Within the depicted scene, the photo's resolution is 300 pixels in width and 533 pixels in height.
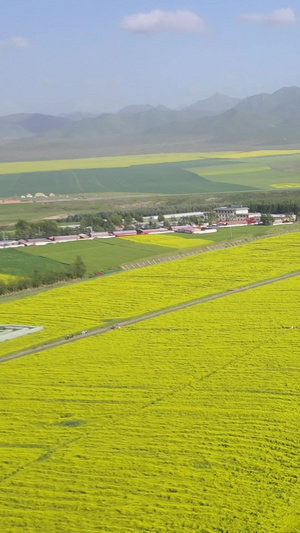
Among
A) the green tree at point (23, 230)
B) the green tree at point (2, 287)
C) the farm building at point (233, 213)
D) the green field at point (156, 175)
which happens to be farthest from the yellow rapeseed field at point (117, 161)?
the green tree at point (2, 287)

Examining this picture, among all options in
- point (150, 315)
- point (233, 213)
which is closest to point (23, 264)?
point (150, 315)

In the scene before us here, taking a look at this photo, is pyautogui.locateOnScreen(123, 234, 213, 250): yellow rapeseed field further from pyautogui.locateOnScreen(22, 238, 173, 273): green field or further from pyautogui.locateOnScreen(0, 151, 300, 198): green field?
pyautogui.locateOnScreen(0, 151, 300, 198): green field

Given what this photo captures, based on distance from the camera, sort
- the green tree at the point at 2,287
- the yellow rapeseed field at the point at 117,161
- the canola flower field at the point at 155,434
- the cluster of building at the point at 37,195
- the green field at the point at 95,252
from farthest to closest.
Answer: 1. the yellow rapeseed field at the point at 117,161
2. the cluster of building at the point at 37,195
3. the green field at the point at 95,252
4. the green tree at the point at 2,287
5. the canola flower field at the point at 155,434

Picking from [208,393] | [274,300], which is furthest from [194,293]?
[208,393]

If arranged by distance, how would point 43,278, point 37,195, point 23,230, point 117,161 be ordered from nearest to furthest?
point 43,278, point 23,230, point 37,195, point 117,161

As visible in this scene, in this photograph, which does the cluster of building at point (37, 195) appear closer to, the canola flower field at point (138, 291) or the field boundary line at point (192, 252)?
the field boundary line at point (192, 252)

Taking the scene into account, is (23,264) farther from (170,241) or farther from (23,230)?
(23,230)
